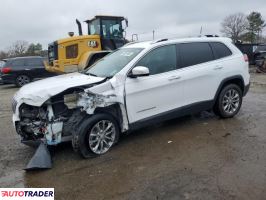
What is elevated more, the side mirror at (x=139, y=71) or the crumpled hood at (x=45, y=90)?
the side mirror at (x=139, y=71)

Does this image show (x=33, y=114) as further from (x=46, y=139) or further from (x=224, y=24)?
(x=224, y=24)

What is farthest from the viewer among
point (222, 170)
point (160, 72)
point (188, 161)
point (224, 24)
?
point (224, 24)

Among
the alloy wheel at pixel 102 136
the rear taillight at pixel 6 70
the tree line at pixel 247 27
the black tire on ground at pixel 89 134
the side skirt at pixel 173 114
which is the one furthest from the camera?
the tree line at pixel 247 27

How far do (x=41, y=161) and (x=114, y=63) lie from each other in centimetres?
226

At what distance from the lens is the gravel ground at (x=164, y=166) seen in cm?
382

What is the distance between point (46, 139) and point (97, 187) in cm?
132

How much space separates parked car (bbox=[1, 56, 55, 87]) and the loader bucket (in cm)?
1234

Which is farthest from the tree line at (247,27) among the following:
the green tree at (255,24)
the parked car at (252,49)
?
the parked car at (252,49)

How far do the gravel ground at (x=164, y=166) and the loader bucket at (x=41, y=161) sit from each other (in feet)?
0.30

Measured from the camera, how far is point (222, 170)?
4266 mm

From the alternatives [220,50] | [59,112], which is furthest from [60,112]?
[220,50]

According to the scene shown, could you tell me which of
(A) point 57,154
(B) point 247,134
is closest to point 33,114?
(A) point 57,154

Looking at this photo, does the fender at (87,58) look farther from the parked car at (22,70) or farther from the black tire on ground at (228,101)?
the black tire on ground at (228,101)

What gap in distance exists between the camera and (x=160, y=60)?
18.7ft
